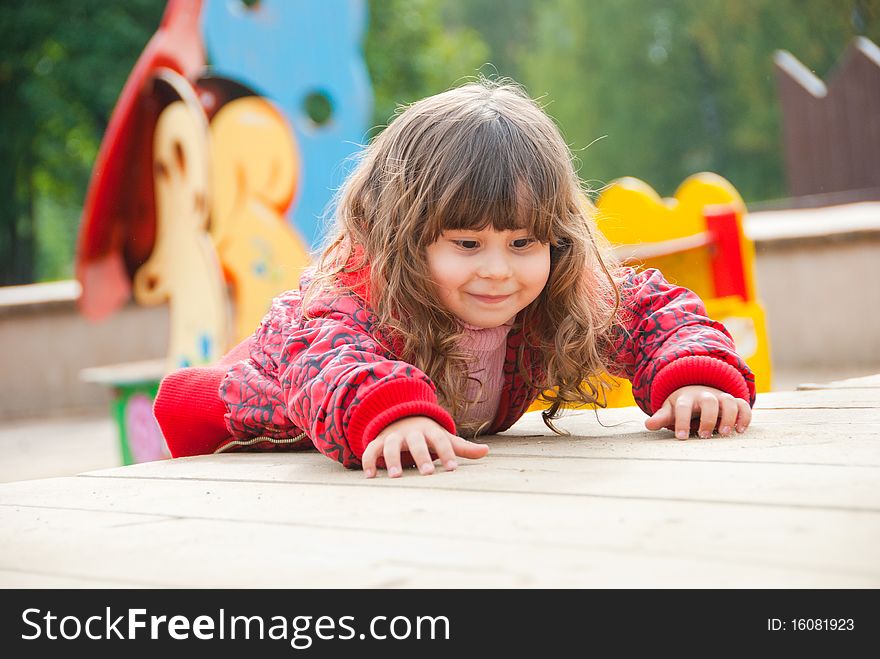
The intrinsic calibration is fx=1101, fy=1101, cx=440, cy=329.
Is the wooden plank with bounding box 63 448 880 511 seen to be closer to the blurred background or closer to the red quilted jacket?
the red quilted jacket

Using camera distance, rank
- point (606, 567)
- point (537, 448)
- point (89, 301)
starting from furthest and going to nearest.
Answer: point (89, 301), point (537, 448), point (606, 567)

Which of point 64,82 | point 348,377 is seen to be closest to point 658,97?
point 64,82

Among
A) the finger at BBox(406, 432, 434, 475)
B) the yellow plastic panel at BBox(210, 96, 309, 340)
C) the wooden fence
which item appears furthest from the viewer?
the wooden fence

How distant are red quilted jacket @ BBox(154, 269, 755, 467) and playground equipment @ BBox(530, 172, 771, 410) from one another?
76.7 inches

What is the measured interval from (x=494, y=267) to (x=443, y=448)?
14.7 inches

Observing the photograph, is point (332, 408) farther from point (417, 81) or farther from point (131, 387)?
point (417, 81)

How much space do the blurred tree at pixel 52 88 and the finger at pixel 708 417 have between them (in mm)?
17417

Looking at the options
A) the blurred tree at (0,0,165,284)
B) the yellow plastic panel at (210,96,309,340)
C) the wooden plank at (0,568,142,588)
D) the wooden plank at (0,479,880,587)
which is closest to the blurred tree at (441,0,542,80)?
the blurred tree at (0,0,165,284)

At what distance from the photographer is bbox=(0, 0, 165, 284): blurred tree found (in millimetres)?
18141

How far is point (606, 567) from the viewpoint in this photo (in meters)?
1.05

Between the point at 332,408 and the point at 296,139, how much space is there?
13.7ft

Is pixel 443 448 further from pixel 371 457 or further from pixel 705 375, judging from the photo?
pixel 705 375

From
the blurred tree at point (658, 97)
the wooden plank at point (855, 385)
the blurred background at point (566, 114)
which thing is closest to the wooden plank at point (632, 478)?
the wooden plank at point (855, 385)

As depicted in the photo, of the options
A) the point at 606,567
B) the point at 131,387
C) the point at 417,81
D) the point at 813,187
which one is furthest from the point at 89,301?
the point at 417,81
